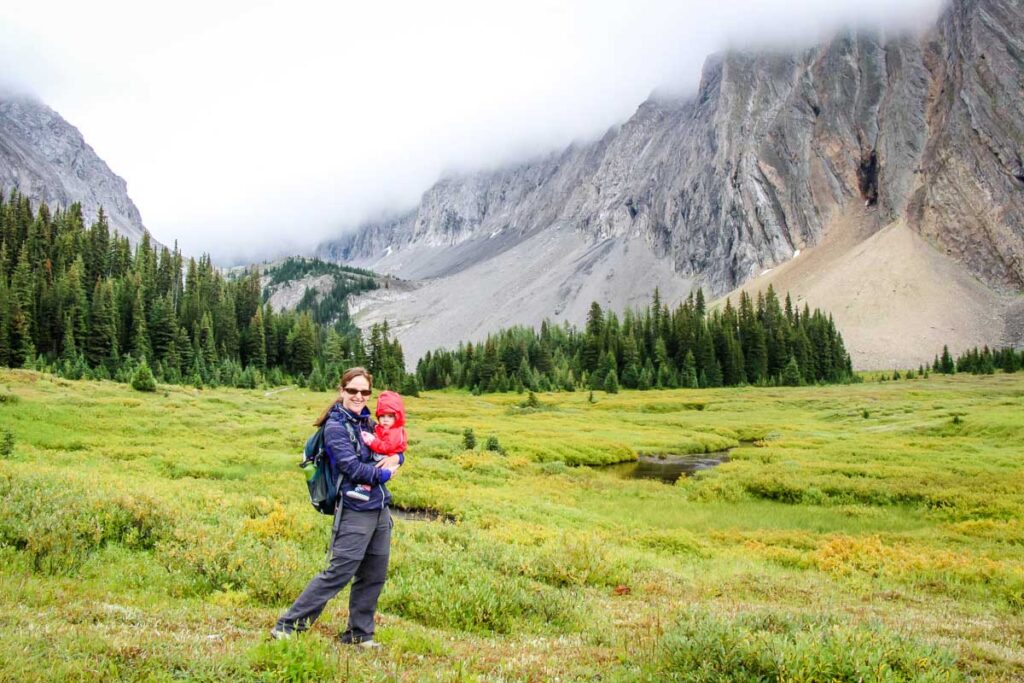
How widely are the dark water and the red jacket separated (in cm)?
3142

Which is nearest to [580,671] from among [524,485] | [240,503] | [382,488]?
[382,488]

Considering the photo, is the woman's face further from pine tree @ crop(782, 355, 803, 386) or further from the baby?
pine tree @ crop(782, 355, 803, 386)

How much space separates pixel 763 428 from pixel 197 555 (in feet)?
205

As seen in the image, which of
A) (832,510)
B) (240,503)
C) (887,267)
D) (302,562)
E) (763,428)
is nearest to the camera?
(302,562)

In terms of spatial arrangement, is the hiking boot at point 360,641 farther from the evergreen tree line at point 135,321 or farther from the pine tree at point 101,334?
the pine tree at point 101,334

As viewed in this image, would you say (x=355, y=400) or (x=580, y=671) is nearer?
(x=580, y=671)

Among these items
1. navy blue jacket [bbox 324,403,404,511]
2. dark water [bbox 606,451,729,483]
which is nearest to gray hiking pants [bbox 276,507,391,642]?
navy blue jacket [bbox 324,403,404,511]

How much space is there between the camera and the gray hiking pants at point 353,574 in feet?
25.3

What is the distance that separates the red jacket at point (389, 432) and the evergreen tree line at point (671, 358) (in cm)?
10835

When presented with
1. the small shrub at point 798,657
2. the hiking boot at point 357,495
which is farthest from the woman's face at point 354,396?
the small shrub at point 798,657

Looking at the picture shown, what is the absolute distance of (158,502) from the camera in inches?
554

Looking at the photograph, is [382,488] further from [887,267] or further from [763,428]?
[887,267]

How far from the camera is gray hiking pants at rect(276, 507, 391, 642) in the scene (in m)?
7.72

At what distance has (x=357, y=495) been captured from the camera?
7.99 meters
